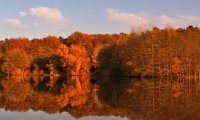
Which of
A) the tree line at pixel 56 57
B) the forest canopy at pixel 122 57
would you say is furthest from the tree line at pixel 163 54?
the tree line at pixel 56 57

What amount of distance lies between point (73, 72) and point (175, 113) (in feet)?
182

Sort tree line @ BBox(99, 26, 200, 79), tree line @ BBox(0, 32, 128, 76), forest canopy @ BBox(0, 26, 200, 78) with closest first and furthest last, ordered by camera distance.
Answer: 1. tree line @ BBox(99, 26, 200, 79)
2. forest canopy @ BBox(0, 26, 200, 78)
3. tree line @ BBox(0, 32, 128, 76)

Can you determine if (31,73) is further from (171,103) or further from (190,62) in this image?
(171,103)

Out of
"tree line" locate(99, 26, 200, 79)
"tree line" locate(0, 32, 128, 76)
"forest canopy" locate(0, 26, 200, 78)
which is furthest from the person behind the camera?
"tree line" locate(0, 32, 128, 76)

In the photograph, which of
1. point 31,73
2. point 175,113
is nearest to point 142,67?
point 31,73

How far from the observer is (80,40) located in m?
95.0

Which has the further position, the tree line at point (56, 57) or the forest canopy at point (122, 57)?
the tree line at point (56, 57)

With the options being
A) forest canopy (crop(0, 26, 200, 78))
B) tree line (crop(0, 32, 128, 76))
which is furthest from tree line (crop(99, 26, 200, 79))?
tree line (crop(0, 32, 128, 76))

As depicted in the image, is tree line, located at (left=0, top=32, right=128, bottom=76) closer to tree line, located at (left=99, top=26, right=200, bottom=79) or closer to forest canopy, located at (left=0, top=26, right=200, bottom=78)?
forest canopy, located at (left=0, top=26, right=200, bottom=78)

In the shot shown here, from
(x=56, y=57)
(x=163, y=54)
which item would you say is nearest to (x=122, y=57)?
(x=163, y=54)

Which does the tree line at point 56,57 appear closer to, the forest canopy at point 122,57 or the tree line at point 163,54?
the forest canopy at point 122,57

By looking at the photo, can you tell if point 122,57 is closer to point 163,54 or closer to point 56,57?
point 163,54

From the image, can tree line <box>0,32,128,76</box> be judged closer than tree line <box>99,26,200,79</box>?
No

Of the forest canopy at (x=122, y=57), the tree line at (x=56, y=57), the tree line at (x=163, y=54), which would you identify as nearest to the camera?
the tree line at (x=163, y=54)
